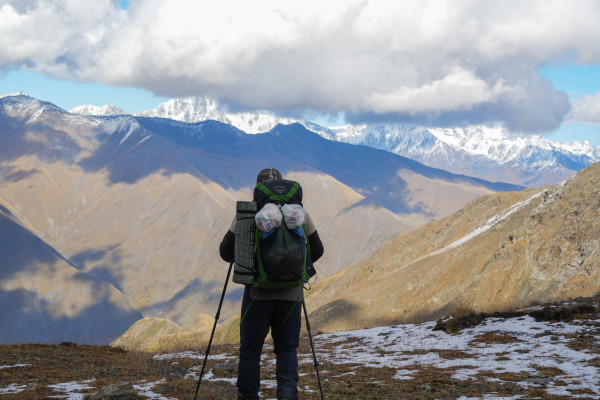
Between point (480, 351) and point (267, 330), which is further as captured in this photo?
point (480, 351)

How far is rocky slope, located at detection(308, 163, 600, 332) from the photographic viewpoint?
2128 inches

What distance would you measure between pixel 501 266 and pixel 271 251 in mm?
59278

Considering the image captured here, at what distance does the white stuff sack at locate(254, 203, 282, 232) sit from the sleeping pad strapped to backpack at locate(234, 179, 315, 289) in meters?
0.10

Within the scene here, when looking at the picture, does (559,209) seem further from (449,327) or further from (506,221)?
(449,327)

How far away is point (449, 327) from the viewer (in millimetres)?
22891

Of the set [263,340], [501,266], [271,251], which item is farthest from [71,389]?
[501,266]

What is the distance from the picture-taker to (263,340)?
847 centimetres

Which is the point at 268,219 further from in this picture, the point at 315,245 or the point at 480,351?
the point at 480,351

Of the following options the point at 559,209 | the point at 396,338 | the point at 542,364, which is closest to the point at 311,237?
the point at 542,364

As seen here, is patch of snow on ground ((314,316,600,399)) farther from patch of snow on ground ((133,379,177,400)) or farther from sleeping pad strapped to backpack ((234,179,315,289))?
sleeping pad strapped to backpack ((234,179,315,289))

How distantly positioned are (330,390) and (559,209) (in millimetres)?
58623

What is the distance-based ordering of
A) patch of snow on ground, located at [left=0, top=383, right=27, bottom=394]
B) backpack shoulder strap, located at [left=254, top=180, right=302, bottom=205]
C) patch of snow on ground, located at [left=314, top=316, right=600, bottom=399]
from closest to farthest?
backpack shoulder strap, located at [left=254, top=180, right=302, bottom=205] → patch of snow on ground, located at [left=0, top=383, right=27, bottom=394] → patch of snow on ground, located at [left=314, top=316, right=600, bottom=399]

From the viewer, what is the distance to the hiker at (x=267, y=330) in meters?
8.32

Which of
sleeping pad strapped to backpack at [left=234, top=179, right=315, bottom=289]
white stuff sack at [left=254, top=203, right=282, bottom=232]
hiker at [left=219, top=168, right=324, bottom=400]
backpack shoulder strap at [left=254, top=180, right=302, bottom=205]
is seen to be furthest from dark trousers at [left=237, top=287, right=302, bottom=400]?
backpack shoulder strap at [left=254, top=180, right=302, bottom=205]
